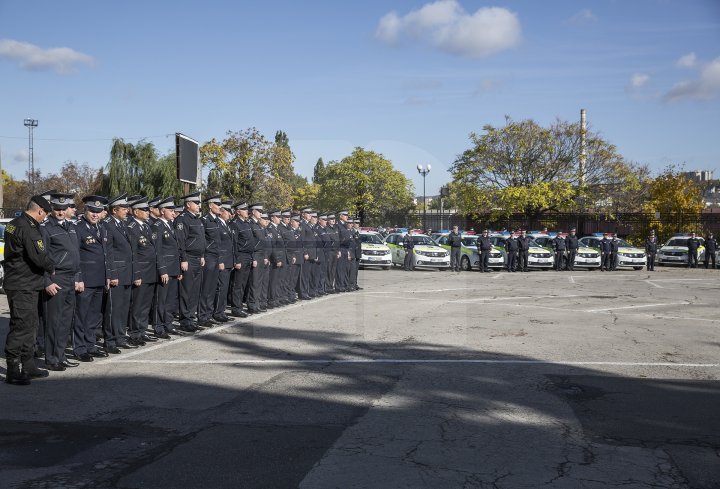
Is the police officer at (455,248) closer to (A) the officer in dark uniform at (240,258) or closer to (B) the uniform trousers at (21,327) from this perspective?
(A) the officer in dark uniform at (240,258)

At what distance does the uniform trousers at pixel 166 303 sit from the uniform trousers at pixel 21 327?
3.17 meters

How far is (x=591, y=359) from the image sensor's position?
9.78 m

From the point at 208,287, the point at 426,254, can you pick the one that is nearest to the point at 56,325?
the point at 208,287

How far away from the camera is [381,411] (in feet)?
22.5

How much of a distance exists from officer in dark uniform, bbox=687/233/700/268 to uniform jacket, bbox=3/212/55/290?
3341cm

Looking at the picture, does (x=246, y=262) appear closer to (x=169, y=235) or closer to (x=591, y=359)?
(x=169, y=235)

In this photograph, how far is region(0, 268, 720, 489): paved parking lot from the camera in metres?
5.17

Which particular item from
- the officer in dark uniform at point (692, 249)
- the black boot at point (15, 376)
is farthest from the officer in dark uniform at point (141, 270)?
the officer in dark uniform at point (692, 249)

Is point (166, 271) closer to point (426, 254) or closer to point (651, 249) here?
point (426, 254)

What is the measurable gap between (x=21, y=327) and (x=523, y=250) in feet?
86.2

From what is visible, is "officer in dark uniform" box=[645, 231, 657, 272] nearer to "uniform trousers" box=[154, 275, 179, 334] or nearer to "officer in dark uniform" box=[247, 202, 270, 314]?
"officer in dark uniform" box=[247, 202, 270, 314]

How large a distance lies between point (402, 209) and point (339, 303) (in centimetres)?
5144

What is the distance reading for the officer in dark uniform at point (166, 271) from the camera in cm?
1133

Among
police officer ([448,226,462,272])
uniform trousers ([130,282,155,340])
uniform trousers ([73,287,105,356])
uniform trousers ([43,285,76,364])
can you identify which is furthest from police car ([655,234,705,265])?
uniform trousers ([43,285,76,364])
